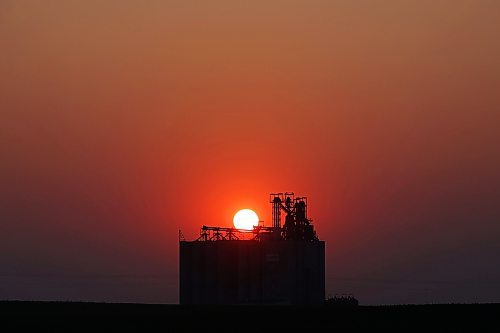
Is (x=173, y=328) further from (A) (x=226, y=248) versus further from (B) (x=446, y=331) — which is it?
(A) (x=226, y=248)

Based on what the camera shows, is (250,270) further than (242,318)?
Yes

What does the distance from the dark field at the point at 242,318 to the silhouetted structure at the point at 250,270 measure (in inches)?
1250

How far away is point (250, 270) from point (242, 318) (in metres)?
41.9

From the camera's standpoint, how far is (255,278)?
8838 cm

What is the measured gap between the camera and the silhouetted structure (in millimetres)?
87938

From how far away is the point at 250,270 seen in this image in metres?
88.4

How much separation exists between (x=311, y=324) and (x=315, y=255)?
48.2 m

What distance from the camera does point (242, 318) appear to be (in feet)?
153

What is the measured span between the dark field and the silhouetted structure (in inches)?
1250

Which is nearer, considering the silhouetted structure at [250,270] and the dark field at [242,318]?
Result: the dark field at [242,318]

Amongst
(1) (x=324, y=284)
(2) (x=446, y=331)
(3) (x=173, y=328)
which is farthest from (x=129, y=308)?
(1) (x=324, y=284)

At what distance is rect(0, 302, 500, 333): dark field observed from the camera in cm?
4262

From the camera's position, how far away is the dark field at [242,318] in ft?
140

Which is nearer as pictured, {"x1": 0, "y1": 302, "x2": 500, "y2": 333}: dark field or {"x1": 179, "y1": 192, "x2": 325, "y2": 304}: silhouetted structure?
{"x1": 0, "y1": 302, "x2": 500, "y2": 333}: dark field
